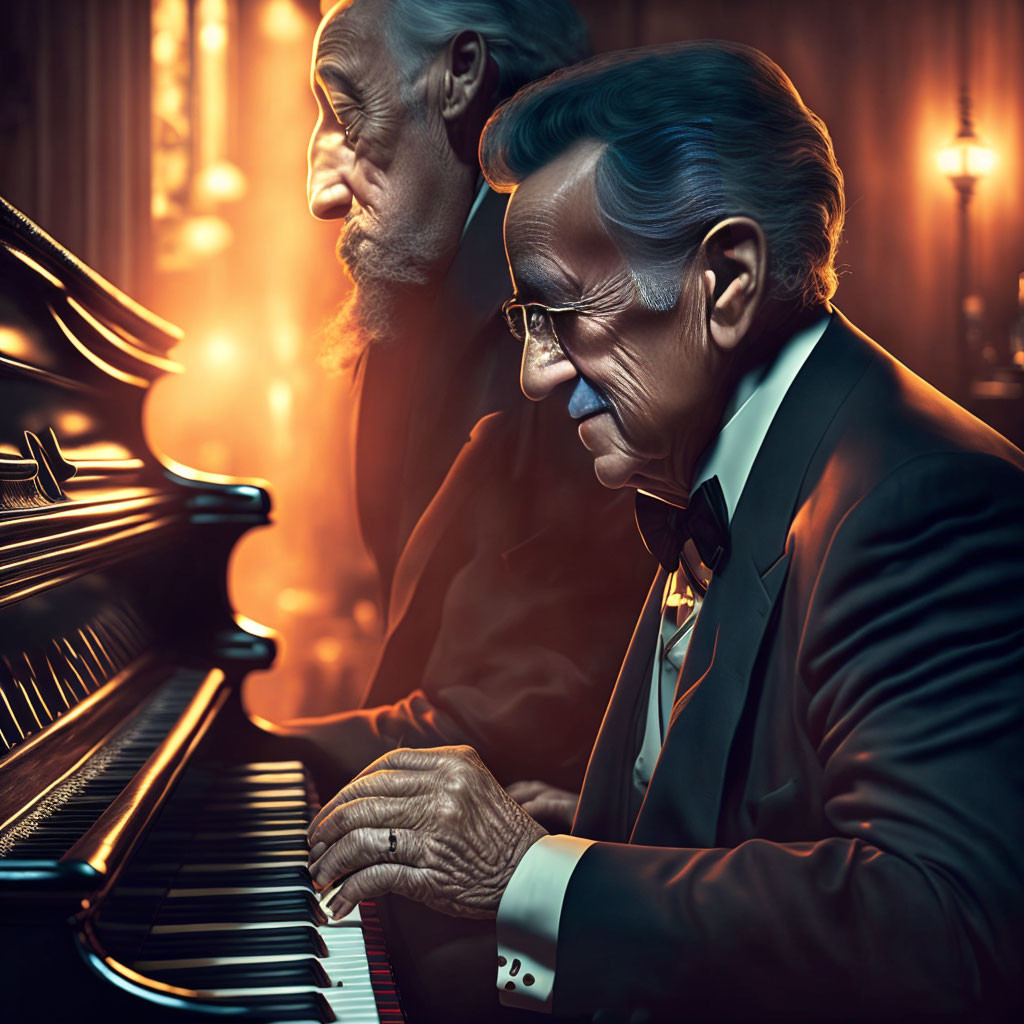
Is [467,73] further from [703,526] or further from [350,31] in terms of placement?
[703,526]

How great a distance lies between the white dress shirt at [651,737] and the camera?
1043 mm

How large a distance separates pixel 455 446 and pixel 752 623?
102 cm

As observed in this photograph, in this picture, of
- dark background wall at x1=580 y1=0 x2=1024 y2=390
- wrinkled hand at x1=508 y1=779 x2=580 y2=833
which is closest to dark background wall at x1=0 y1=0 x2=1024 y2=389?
dark background wall at x1=580 y1=0 x2=1024 y2=390

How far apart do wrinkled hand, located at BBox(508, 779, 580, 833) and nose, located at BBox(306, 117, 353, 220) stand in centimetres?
121

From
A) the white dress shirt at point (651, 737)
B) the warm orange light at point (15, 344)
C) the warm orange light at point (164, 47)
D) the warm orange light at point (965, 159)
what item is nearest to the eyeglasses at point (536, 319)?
the white dress shirt at point (651, 737)

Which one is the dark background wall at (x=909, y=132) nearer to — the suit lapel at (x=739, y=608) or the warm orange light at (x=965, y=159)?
the warm orange light at (x=965, y=159)

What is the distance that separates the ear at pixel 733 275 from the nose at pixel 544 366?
0.62 feet

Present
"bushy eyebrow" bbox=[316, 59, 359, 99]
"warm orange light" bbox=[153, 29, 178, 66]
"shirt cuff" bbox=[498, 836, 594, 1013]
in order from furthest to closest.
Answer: "warm orange light" bbox=[153, 29, 178, 66], "bushy eyebrow" bbox=[316, 59, 359, 99], "shirt cuff" bbox=[498, 836, 594, 1013]

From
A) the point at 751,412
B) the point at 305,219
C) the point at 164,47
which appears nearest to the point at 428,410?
the point at 751,412

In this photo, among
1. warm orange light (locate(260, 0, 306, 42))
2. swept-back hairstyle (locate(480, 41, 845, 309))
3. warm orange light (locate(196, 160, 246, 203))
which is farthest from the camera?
warm orange light (locate(260, 0, 306, 42))

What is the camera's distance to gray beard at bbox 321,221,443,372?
220cm

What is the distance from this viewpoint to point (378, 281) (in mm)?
2262

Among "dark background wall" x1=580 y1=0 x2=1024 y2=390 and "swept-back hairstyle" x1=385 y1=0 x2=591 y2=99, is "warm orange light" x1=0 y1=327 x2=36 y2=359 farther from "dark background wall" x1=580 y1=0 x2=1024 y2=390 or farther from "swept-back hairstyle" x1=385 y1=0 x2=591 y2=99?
"dark background wall" x1=580 y1=0 x2=1024 y2=390

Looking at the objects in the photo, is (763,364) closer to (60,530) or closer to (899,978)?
(899,978)
